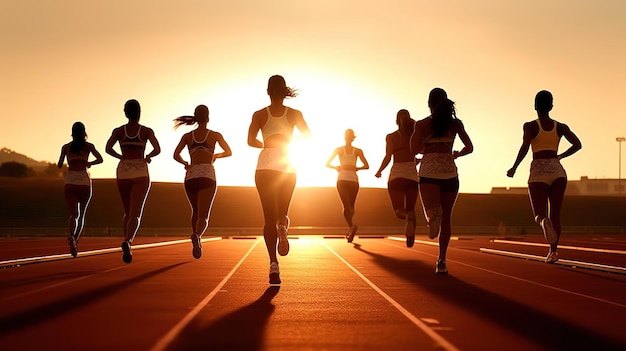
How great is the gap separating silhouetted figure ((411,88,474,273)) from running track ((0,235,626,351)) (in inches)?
39.5

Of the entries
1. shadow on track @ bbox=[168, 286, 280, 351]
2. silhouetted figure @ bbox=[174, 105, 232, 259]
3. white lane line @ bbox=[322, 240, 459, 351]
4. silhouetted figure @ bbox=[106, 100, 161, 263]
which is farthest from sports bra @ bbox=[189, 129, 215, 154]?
shadow on track @ bbox=[168, 286, 280, 351]

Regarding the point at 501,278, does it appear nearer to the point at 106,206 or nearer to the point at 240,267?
the point at 240,267

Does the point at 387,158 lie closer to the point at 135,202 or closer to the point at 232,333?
the point at 135,202

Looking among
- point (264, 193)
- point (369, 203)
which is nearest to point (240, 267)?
point (264, 193)

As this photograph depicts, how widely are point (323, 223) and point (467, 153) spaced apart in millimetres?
71865

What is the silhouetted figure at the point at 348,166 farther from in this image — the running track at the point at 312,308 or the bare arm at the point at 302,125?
the bare arm at the point at 302,125

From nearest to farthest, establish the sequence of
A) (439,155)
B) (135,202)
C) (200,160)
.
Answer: (439,155) < (135,202) < (200,160)

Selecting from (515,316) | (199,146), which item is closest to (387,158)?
(199,146)

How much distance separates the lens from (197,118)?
13.2 m

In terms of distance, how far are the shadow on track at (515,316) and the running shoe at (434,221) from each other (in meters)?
0.63

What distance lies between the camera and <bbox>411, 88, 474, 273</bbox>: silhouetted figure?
1038cm

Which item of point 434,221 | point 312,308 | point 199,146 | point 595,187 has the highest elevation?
point 595,187

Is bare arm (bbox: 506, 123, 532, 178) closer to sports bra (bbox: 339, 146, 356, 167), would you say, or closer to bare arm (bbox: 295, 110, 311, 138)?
bare arm (bbox: 295, 110, 311, 138)

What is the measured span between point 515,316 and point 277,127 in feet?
12.9
